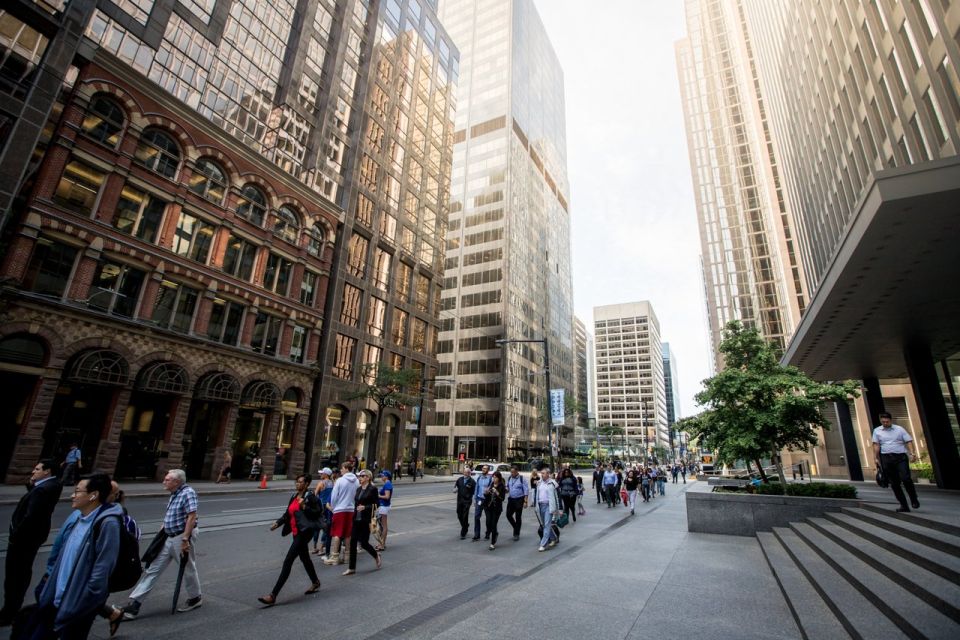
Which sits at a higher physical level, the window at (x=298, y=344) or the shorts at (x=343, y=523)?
the window at (x=298, y=344)

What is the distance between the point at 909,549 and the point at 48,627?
10486mm

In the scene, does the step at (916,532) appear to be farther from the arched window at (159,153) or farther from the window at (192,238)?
the arched window at (159,153)

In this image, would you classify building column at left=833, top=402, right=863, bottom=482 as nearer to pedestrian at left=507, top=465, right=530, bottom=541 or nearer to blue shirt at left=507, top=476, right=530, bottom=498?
blue shirt at left=507, top=476, right=530, bottom=498

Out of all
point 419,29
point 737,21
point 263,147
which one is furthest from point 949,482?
point 737,21

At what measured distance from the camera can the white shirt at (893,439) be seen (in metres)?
9.20

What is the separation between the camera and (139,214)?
24.5m

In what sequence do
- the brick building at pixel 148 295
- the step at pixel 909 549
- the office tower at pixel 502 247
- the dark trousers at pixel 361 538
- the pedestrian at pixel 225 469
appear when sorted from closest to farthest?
the step at pixel 909 549 < the dark trousers at pixel 361 538 < the brick building at pixel 148 295 < the pedestrian at pixel 225 469 < the office tower at pixel 502 247

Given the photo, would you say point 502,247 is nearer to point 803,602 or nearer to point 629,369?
point 803,602

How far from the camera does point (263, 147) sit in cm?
3198

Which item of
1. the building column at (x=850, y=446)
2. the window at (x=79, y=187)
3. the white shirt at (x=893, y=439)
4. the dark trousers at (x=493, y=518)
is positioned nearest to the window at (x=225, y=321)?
the window at (x=79, y=187)

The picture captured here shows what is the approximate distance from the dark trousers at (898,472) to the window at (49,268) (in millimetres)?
30521

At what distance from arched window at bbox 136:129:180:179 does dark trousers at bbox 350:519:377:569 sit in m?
25.6

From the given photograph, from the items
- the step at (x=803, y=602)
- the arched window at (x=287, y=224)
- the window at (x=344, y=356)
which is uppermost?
the arched window at (x=287, y=224)

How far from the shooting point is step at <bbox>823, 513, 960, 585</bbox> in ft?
18.6
